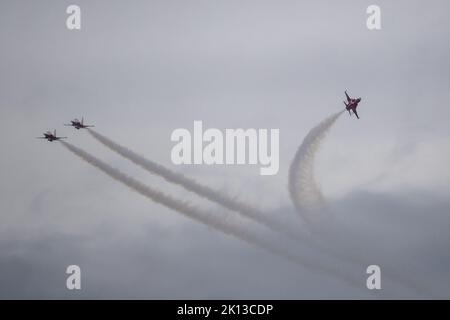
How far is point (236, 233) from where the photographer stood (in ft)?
554

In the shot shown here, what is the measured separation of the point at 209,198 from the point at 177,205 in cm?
535
